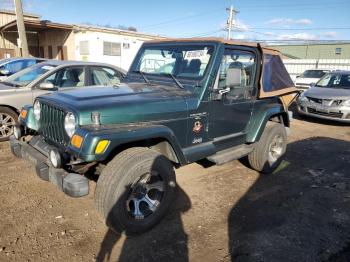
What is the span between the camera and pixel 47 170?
3.18 m

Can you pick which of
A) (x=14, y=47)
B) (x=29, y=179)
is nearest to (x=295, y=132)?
(x=29, y=179)

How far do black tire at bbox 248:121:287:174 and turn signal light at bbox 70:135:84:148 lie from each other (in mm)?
3089

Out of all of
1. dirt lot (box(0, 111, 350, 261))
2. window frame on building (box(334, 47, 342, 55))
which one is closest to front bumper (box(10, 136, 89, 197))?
dirt lot (box(0, 111, 350, 261))

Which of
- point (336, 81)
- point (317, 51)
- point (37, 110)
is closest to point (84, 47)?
point (336, 81)

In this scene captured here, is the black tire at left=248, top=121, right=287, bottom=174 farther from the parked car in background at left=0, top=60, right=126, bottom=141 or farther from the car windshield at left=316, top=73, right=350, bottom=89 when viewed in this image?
the car windshield at left=316, top=73, right=350, bottom=89

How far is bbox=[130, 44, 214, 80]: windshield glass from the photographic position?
4.01m

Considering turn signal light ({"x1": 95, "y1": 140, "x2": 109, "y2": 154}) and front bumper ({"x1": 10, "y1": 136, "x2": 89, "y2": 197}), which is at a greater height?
turn signal light ({"x1": 95, "y1": 140, "x2": 109, "y2": 154})

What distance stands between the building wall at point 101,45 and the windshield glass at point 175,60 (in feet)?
50.0

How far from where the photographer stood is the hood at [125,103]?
3.08m

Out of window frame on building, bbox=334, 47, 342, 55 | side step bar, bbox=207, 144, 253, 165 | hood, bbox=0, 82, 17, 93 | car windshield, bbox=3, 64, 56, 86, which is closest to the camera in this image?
side step bar, bbox=207, 144, 253, 165

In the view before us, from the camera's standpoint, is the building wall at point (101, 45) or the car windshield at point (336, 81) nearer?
the car windshield at point (336, 81)

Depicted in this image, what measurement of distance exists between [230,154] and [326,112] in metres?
6.31

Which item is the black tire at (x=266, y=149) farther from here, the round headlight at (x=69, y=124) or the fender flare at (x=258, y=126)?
the round headlight at (x=69, y=124)

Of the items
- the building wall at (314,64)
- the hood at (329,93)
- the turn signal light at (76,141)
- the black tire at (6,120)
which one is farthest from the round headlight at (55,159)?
the building wall at (314,64)
